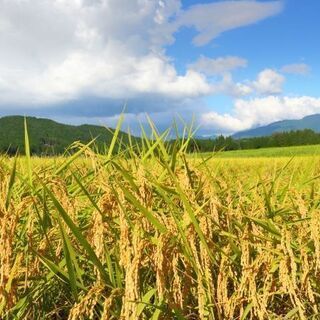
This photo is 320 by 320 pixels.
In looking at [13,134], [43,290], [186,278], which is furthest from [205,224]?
[13,134]

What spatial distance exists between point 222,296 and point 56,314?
723 millimetres

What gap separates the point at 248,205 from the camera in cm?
294

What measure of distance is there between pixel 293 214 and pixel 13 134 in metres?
132

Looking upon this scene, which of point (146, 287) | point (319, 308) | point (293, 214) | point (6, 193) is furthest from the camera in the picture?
point (293, 214)

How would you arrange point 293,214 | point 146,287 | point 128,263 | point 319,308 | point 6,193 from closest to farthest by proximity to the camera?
point 128,263 < point 6,193 < point 146,287 < point 319,308 < point 293,214

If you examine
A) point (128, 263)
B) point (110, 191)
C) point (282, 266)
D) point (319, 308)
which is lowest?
point (319, 308)

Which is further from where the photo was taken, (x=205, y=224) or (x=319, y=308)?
(x=319, y=308)

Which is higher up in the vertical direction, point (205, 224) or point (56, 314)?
point (205, 224)

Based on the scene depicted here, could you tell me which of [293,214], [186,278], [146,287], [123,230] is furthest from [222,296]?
[293,214]

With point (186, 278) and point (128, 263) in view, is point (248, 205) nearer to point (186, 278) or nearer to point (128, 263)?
point (186, 278)

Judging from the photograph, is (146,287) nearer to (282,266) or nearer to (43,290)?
(43,290)

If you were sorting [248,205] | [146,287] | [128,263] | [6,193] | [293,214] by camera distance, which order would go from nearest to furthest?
[128,263] → [6,193] → [146,287] → [293,214] → [248,205]

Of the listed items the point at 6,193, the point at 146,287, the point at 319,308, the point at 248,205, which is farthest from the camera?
the point at 248,205

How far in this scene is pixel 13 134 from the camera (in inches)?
5020
